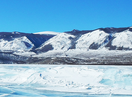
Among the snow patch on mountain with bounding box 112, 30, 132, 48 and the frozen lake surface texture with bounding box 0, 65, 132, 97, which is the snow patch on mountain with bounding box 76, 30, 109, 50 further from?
the frozen lake surface texture with bounding box 0, 65, 132, 97

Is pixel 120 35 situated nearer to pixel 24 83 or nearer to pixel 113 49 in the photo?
pixel 113 49

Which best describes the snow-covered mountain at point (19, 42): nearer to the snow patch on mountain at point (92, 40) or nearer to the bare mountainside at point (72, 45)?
the bare mountainside at point (72, 45)

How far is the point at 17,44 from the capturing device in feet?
261

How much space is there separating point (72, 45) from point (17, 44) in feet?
69.3

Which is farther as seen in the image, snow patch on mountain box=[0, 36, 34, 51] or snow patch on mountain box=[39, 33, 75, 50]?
snow patch on mountain box=[0, 36, 34, 51]

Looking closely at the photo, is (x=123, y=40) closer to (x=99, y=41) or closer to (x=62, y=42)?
(x=99, y=41)

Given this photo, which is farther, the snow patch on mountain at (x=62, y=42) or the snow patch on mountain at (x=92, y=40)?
the snow patch on mountain at (x=62, y=42)

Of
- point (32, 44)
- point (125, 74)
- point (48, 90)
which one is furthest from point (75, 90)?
point (32, 44)

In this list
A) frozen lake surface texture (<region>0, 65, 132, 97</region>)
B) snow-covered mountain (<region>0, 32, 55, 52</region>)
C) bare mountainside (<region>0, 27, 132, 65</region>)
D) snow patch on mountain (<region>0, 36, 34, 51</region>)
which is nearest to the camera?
frozen lake surface texture (<region>0, 65, 132, 97</region>)

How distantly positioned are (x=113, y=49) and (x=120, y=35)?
9.03 meters

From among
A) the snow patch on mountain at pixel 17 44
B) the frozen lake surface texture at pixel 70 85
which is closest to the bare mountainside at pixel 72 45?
the snow patch on mountain at pixel 17 44

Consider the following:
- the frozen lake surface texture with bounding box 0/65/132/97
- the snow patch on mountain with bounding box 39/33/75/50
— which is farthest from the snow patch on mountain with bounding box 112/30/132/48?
the frozen lake surface texture with bounding box 0/65/132/97

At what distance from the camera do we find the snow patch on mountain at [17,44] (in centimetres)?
7594

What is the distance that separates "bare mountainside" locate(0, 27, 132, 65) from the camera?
52344 mm
